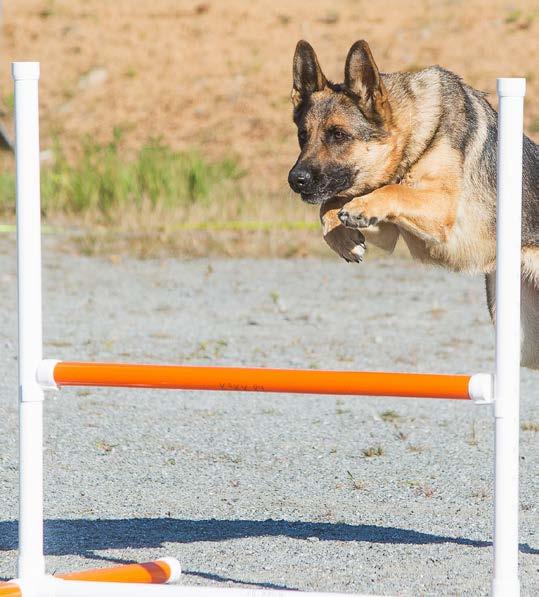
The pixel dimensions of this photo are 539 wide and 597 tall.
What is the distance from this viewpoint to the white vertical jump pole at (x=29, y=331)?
3725 mm

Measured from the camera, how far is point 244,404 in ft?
23.5

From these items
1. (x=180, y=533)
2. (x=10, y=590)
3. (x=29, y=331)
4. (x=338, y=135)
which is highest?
(x=338, y=135)

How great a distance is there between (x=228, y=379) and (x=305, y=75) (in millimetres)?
1696

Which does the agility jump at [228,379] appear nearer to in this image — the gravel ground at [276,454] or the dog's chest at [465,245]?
the gravel ground at [276,454]

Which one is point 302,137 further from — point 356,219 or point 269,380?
point 269,380

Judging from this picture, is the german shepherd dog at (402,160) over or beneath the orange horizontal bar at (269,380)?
→ over

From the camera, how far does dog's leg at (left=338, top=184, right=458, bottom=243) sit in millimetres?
4250

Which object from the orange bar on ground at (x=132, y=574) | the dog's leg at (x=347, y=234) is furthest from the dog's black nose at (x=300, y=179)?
the orange bar on ground at (x=132, y=574)

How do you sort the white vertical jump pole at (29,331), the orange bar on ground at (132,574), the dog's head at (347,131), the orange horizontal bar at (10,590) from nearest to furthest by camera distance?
the orange horizontal bar at (10,590)
the white vertical jump pole at (29,331)
the orange bar on ground at (132,574)
the dog's head at (347,131)

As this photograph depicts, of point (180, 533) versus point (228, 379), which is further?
point (180, 533)

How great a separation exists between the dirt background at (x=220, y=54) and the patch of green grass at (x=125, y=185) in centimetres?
427

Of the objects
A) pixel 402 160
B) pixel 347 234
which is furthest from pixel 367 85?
pixel 347 234

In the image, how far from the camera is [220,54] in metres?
23.6

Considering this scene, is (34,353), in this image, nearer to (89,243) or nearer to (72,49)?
(89,243)
